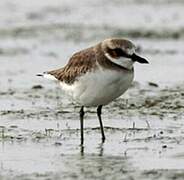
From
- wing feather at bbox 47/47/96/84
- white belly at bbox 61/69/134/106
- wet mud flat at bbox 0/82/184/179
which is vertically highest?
wing feather at bbox 47/47/96/84

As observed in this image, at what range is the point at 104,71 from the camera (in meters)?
9.79

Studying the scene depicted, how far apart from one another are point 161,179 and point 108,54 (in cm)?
205

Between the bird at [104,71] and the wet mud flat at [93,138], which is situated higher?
the bird at [104,71]

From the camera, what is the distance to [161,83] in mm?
14469

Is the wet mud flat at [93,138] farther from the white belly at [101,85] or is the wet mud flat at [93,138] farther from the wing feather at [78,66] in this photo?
the wing feather at [78,66]

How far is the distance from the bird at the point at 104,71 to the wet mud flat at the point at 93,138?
52 centimetres

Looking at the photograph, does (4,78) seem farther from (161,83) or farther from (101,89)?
(101,89)

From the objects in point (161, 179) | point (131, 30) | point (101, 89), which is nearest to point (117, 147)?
point (101, 89)

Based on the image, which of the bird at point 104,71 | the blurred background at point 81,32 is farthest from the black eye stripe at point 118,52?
the blurred background at point 81,32

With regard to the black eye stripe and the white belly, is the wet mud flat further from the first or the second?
the black eye stripe

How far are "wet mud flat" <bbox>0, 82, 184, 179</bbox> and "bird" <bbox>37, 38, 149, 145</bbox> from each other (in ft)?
1.71

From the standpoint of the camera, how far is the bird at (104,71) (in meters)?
9.77

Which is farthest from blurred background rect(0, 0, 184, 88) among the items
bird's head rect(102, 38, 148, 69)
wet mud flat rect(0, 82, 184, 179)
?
bird's head rect(102, 38, 148, 69)

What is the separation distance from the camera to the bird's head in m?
9.73
